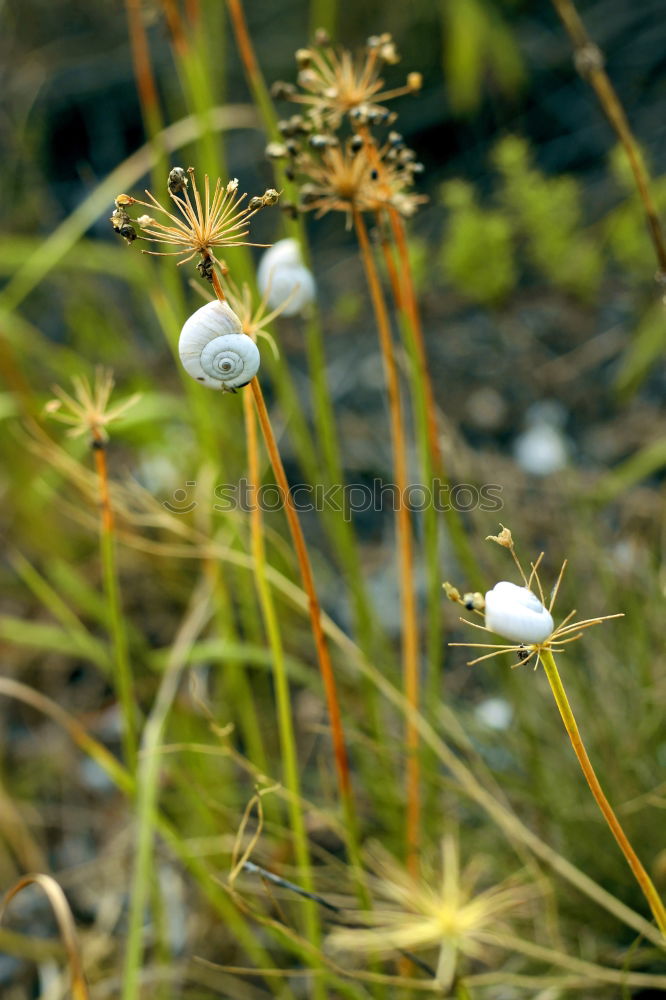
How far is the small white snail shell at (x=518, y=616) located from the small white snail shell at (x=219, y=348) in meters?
0.17

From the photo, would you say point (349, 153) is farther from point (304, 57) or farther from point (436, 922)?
point (436, 922)

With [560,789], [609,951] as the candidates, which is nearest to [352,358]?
[560,789]

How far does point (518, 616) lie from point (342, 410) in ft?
4.33

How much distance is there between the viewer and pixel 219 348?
0.44 m

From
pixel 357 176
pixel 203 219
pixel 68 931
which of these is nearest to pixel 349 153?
pixel 357 176

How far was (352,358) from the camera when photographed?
179cm

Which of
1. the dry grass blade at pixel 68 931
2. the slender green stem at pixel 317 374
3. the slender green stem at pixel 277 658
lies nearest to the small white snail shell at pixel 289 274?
the slender green stem at pixel 317 374

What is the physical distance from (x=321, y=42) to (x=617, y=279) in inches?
47.5

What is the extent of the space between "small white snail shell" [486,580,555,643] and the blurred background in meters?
0.43

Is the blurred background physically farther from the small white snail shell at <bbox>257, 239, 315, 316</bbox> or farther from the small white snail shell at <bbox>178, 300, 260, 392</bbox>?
the small white snail shell at <bbox>178, 300, 260, 392</bbox>

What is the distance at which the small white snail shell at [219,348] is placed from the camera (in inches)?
Result: 17.1

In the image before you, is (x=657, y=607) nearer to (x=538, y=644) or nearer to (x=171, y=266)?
(x=538, y=644)

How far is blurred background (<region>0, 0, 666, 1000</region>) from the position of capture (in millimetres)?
1010

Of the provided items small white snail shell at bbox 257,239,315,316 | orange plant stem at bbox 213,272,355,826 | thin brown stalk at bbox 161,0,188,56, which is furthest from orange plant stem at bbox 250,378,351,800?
thin brown stalk at bbox 161,0,188,56
